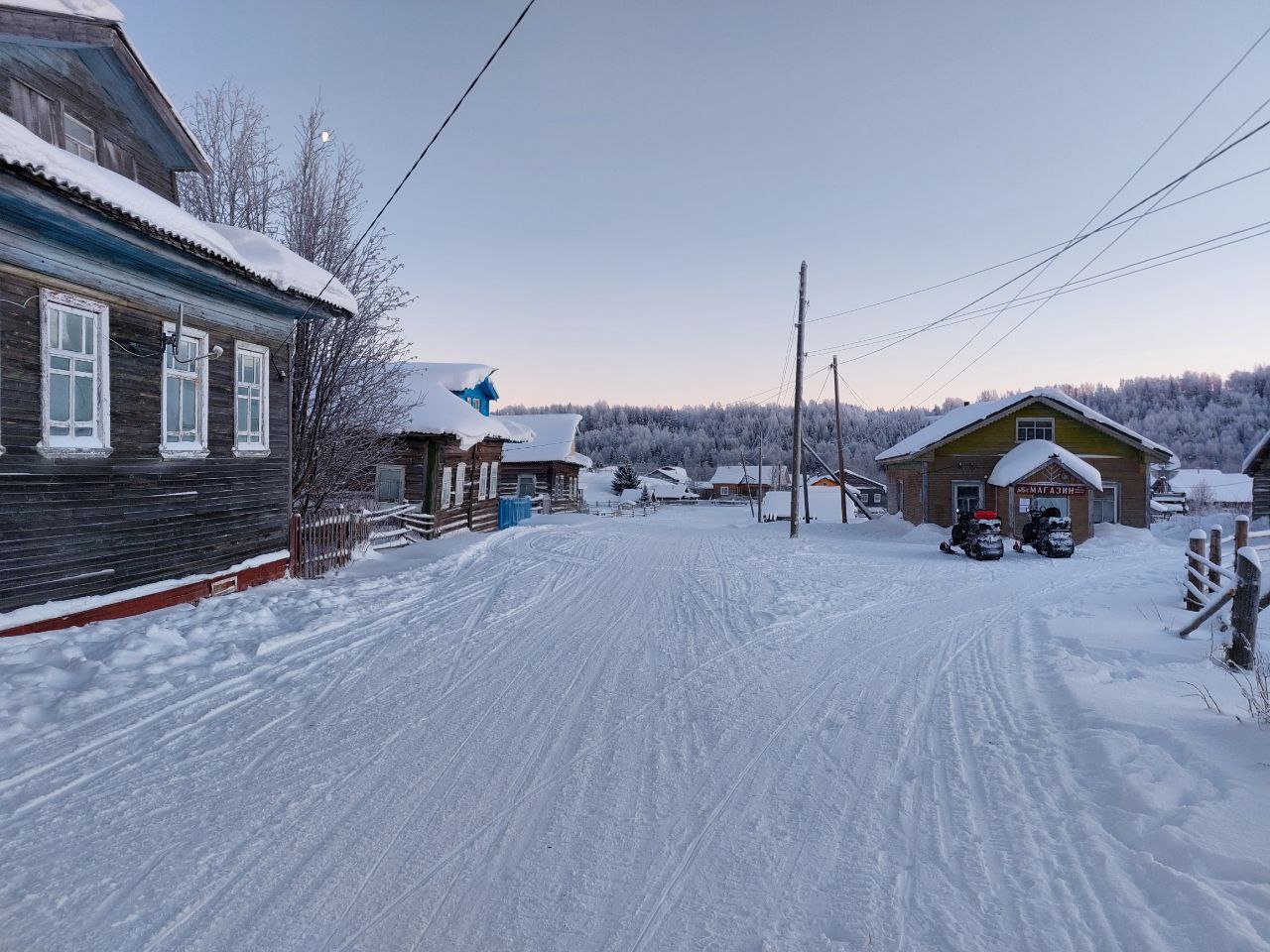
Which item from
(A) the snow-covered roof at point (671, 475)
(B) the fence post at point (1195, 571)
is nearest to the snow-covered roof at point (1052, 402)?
(B) the fence post at point (1195, 571)

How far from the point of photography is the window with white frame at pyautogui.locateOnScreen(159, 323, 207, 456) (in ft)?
30.7

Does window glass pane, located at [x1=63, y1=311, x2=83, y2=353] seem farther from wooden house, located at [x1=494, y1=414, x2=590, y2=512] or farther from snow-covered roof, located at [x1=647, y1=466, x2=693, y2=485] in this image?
snow-covered roof, located at [x1=647, y1=466, x2=693, y2=485]

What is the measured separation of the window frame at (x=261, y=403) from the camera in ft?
35.7

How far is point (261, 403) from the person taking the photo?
1165 centimetres

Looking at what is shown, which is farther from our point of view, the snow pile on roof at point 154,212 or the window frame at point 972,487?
the window frame at point 972,487

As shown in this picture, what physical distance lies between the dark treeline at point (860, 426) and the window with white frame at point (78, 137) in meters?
114

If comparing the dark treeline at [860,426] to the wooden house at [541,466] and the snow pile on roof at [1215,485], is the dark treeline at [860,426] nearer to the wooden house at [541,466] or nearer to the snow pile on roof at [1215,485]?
the snow pile on roof at [1215,485]

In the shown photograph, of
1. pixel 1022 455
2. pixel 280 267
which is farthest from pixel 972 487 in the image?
pixel 280 267

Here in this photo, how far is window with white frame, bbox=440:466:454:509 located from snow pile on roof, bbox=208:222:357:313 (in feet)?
34.5

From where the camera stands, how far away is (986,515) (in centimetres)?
2095

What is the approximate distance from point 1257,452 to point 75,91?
30746 millimetres

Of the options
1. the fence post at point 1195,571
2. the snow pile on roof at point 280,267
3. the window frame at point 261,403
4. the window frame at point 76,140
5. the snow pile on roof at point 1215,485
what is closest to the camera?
the window frame at point 76,140

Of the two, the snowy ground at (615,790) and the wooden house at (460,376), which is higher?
the wooden house at (460,376)

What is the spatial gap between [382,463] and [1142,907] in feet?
69.9
